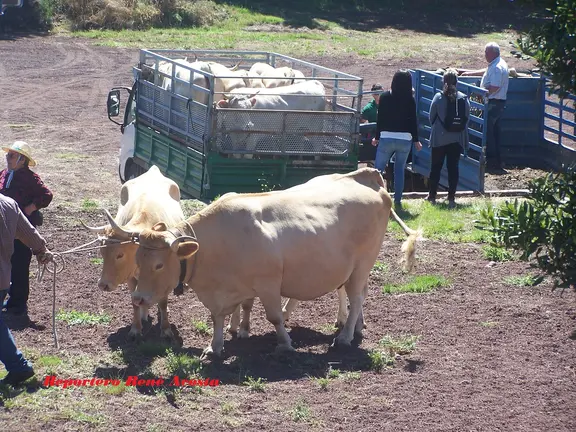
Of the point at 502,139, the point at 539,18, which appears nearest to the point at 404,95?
the point at 502,139

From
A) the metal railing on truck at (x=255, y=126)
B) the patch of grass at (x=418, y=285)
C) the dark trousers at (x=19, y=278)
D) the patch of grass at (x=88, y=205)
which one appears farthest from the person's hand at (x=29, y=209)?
the metal railing on truck at (x=255, y=126)

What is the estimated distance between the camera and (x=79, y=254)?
1144 cm

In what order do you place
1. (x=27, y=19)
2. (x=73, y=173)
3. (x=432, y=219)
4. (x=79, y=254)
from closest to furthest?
(x=79, y=254)
(x=432, y=219)
(x=73, y=173)
(x=27, y=19)

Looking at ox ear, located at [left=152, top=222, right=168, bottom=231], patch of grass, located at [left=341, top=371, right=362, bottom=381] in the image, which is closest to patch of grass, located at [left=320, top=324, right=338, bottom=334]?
patch of grass, located at [left=341, top=371, right=362, bottom=381]

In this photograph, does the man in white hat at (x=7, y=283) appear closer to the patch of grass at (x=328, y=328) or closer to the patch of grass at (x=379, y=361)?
the patch of grass at (x=379, y=361)

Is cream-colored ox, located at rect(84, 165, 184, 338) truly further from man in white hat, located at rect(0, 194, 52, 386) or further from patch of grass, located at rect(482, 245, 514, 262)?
→ patch of grass, located at rect(482, 245, 514, 262)

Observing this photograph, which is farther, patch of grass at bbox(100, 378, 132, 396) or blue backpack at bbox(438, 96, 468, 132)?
blue backpack at bbox(438, 96, 468, 132)

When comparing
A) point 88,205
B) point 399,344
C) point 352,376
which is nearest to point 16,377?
point 352,376

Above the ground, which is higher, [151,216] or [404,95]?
[404,95]

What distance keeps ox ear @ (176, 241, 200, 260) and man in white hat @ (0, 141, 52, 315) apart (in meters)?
2.06

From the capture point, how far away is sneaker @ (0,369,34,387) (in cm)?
730

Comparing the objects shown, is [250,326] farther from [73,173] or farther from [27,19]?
[27,19]

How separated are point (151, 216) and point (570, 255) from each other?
470 cm

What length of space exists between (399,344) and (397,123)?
5.22 m
